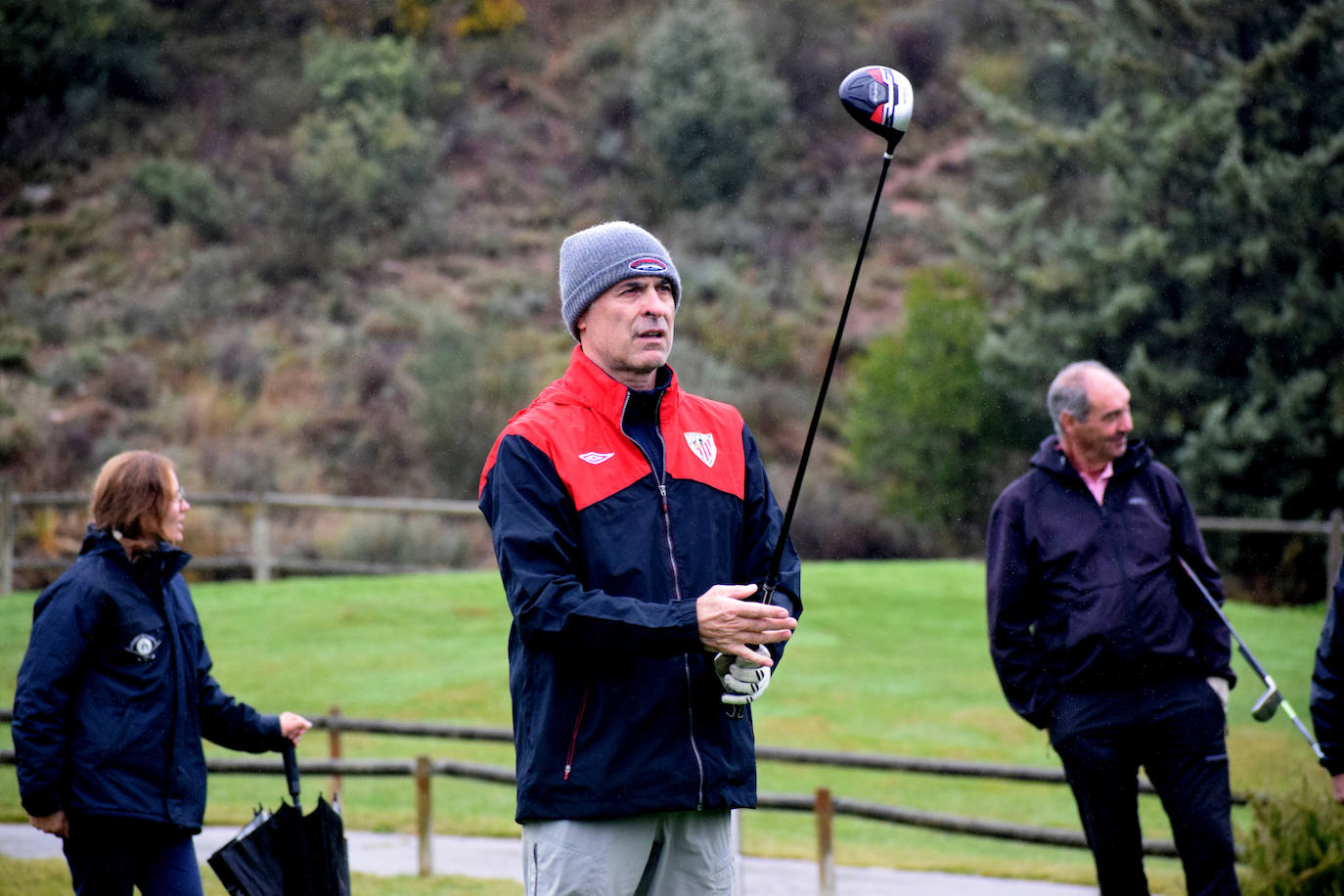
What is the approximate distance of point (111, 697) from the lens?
4059 mm

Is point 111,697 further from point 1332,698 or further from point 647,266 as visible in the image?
point 1332,698

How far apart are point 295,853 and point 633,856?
57.3 inches

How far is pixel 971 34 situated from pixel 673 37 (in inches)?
370

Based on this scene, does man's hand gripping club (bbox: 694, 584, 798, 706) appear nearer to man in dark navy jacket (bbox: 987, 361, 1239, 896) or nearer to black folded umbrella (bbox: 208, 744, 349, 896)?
black folded umbrella (bbox: 208, 744, 349, 896)

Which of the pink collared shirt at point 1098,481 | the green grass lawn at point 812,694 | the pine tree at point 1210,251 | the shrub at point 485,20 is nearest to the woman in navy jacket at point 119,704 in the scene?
the pink collared shirt at point 1098,481

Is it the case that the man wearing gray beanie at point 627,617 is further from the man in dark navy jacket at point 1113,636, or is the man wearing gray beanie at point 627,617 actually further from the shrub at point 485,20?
the shrub at point 485,20

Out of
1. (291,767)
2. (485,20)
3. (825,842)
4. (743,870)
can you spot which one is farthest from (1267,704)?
(485,20)

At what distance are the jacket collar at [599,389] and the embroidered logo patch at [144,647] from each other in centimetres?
153

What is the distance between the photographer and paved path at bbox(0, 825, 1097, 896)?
290 inches

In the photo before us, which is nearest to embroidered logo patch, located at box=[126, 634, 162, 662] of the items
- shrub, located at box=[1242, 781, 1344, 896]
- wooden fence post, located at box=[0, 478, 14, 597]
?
shrub, located at box=[1242, 781, 1344, 896]

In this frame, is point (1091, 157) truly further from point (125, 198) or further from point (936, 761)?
point (125, 198)

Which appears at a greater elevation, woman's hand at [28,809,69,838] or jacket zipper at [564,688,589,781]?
jacket zipper at [564,688,589,781]

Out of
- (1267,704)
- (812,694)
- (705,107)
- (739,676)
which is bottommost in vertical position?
(812,694)

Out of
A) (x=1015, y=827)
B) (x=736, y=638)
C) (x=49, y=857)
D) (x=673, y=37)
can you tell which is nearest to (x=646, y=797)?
(x=736, y=638)
